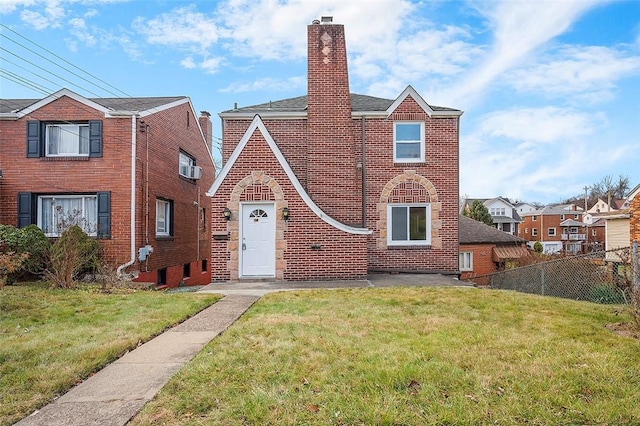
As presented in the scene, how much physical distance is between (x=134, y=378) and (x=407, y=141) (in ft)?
40.5

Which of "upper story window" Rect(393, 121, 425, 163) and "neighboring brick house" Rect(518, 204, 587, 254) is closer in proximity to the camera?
"upper story window" Rect(393, 121, 425, 163)

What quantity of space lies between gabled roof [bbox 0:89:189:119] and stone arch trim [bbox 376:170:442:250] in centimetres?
939

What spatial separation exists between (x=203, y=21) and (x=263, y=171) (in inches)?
212

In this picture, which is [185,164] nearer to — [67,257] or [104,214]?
[104,214]

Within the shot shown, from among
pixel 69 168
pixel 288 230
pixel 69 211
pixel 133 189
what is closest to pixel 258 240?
pixel 288 230

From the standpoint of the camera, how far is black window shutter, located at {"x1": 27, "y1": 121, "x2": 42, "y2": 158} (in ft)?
44.1

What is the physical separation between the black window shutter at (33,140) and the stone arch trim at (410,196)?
1221cm

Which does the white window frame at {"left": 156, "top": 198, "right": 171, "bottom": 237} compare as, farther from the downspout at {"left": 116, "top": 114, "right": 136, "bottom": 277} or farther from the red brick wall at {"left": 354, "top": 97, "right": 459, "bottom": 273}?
the red brick wall at {"left": 354, "top": 97, "right": 459, "bottom": 273}

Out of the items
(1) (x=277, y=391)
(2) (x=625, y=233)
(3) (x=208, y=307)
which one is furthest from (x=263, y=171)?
(2) (x=625, y=233)

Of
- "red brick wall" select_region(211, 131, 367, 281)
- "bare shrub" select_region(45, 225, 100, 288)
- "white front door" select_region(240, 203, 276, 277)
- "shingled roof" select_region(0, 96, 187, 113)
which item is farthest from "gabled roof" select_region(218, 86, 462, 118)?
"bare shrub" select_region(45, 225, 100, 288)

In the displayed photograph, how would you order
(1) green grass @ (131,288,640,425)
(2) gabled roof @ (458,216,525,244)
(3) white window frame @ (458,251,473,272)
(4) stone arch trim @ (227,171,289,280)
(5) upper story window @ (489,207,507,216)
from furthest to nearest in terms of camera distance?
(5) upper story window @ (489,207,507,216), (2) gabled roof @ (458,216,525,244), (3) white window frame @ (458,251,473,272), (4) stone arch trim @ (227,171,289,280), (1) green grass @ (131,288,640,425)

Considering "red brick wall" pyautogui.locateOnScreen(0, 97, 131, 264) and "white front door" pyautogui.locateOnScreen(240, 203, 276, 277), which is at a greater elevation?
"red brick wall" pyautogui.locateOnScreen(0, 97, 131, 264)

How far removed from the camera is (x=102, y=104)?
580 inches

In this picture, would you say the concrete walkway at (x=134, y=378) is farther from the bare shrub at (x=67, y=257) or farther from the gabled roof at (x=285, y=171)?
the bare shrub at (x=67, y=257)
